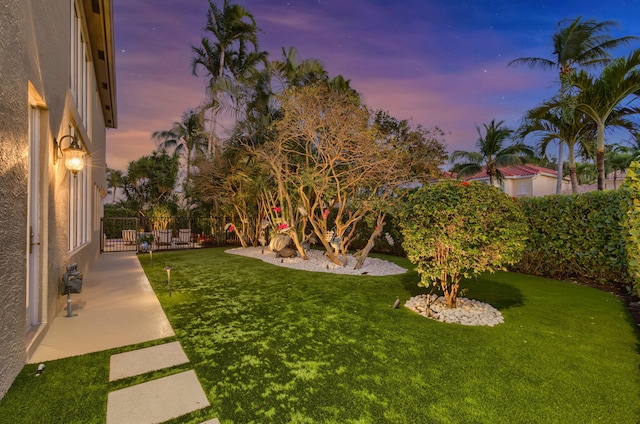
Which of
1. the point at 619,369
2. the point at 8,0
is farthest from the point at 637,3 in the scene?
the point at 8,0

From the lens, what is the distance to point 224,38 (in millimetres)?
18328

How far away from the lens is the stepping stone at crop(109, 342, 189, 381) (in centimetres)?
291

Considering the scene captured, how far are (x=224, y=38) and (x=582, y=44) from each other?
19799 mm

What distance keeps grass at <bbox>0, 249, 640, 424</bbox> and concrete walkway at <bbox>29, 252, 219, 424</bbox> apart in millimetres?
128

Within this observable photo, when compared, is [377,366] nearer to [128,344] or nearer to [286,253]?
[128,344]

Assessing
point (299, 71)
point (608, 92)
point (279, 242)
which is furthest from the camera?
point (299, 71)

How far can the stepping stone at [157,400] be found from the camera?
88.5 inches

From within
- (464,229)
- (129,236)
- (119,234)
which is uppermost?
(464,229)

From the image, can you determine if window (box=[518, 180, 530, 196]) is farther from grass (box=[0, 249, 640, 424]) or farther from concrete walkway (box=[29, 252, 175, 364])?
concrete walkway (box=[29, 252, 175, 364])

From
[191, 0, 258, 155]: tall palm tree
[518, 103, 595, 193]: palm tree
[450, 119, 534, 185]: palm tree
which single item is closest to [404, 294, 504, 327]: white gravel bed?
[518, 103, 595, 193]: palm tree

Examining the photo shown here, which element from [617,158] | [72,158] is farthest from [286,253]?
[617,158]

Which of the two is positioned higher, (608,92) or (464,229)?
(608,92)

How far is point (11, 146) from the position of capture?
2506mm

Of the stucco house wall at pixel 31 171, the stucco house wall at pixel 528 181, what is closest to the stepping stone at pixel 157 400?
the stucco house wall at pixel 31 171
